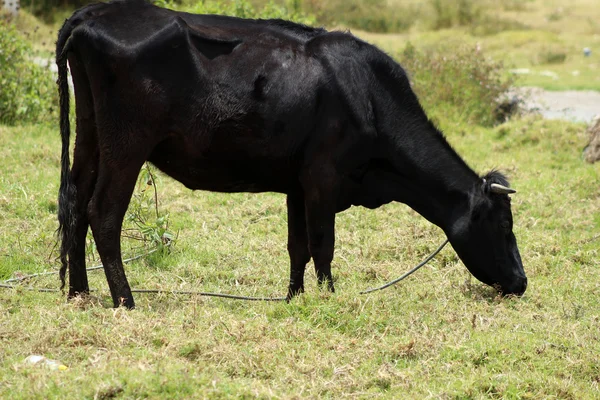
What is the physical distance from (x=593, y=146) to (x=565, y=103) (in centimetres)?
596

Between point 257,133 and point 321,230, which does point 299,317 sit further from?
point 257,133

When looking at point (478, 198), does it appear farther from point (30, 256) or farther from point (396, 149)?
point (30, 256)

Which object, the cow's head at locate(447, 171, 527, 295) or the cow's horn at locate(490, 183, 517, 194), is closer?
the cow's horn at locate(490, 183, 517, 194)

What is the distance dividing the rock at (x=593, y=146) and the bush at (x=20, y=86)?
23.6 feet

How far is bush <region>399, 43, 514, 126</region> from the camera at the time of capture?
44.2 ft

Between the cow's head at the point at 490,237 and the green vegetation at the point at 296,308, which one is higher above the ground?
the cow's head at the point at 490,237

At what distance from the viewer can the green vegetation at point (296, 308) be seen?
4.89 m

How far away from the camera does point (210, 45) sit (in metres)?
6.02

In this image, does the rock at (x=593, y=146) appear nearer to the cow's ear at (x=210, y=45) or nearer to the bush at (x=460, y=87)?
the bush at (x=460, y=87)

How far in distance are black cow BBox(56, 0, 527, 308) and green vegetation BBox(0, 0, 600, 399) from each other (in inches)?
19.8

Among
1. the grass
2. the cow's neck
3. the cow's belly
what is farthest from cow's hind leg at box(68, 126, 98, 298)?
the grass

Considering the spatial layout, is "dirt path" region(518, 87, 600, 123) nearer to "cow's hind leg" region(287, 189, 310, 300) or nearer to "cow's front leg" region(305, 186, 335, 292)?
"cow's hind leg" region(287, 189, 310, 300)

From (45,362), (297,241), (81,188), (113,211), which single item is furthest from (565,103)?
(45,362)

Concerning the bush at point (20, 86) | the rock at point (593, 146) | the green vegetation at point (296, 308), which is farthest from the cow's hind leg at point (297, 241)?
the bush at point (20, 86)
